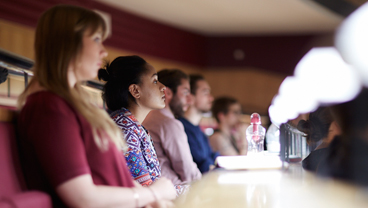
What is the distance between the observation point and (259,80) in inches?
343

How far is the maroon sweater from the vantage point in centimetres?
85

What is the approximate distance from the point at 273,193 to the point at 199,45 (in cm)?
779

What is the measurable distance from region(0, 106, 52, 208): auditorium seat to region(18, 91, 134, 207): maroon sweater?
0.03 meters

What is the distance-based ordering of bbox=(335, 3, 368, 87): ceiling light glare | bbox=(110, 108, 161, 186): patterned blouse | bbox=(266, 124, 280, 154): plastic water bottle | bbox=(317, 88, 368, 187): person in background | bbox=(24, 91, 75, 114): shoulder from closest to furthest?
bbox=(24, 91, 75, 114): shoulder → bbox=(317, 88, 368, 187): person in background → bbox=(110, 108, 161, 186): patterned blouse → bbox=(266, 124, 280, 154): plastic water bottle → bbox=(335, 3, 368, 87): ceiling light glare

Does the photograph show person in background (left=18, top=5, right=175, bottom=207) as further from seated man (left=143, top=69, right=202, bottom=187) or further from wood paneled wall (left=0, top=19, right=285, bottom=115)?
wood paneled wall (left=0, top=19, right=285, bottom=115)

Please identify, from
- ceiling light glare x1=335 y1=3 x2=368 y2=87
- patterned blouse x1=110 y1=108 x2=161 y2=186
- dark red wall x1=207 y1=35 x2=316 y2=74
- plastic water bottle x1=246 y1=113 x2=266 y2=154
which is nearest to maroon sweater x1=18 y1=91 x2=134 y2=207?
patterned blouse x1=110 y1=108 x2=161 y2=186

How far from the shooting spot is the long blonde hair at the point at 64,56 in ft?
3.08

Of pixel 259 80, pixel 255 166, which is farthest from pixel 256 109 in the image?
pixel 255 166

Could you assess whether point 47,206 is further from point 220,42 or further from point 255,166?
point 220,42

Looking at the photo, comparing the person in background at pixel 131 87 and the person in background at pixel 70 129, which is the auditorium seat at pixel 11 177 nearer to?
the person in background at pixel 70 129

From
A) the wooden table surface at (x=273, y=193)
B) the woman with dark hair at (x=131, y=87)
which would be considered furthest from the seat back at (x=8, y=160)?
the woman with dark hair at (x=131, y=87)

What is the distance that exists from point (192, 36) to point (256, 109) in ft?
7.71

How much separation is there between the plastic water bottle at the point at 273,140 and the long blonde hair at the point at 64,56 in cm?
149

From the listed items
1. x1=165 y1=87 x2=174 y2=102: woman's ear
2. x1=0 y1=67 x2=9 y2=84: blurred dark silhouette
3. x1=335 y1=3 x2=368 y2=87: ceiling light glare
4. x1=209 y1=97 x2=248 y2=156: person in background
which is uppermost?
x1=335 y1=3 x2=368 y2=87: ceiling light glare
